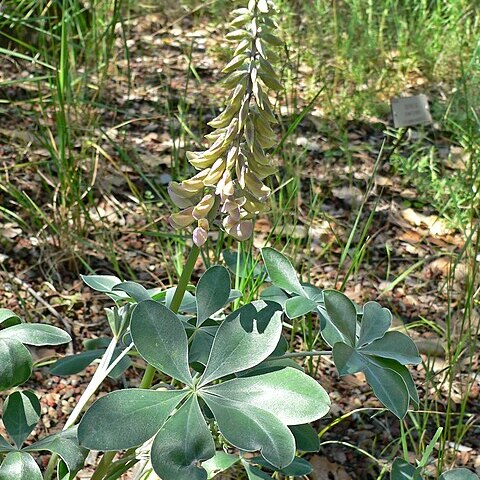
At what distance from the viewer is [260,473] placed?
1.53 meters

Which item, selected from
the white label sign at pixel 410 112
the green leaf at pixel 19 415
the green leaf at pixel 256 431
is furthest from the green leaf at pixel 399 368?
the white label sign at pixel 410 112

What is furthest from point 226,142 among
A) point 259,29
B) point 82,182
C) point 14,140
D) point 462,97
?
point 462,97

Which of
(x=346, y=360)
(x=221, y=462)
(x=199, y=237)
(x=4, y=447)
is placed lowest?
(x=221, y=462)

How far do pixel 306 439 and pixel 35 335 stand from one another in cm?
57

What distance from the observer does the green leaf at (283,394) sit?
1315 mm

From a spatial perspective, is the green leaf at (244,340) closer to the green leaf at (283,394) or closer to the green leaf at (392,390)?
the green leaf at (283,394)

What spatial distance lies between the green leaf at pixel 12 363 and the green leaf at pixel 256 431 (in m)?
0.39

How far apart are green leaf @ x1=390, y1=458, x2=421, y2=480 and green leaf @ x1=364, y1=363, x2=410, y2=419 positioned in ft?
0.58

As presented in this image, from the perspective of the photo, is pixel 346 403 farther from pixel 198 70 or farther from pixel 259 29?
pixel 198 70

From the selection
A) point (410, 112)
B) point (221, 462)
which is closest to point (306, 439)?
point (221, 462)

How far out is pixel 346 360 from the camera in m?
1.41

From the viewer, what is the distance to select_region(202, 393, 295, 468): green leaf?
1.26 metres

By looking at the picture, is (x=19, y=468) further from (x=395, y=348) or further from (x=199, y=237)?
(x=395, y=348)

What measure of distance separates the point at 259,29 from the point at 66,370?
818 millimetres
